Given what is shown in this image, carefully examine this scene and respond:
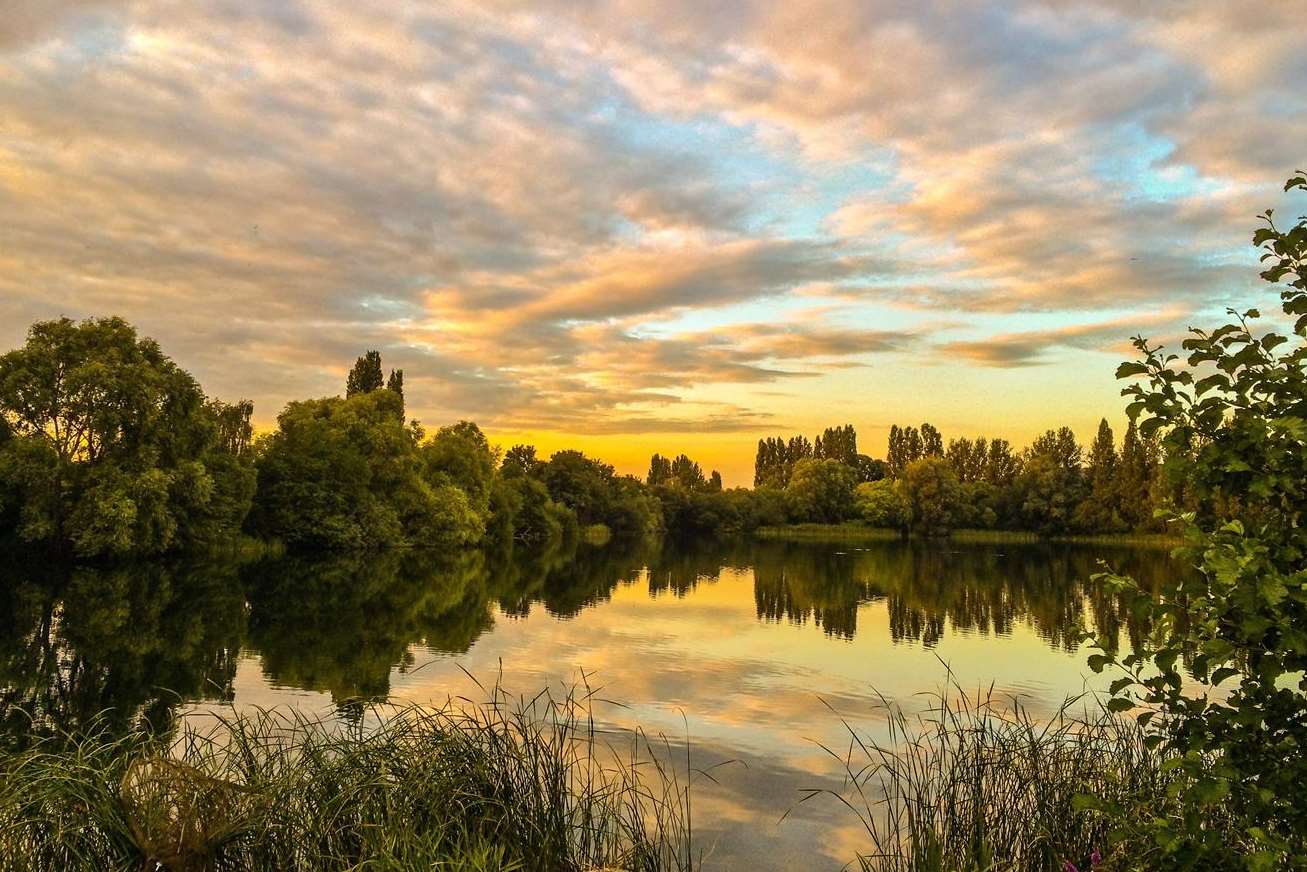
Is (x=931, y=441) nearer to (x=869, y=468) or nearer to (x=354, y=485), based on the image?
(x=869, y=468)

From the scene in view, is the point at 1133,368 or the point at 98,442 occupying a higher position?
the point at 98,442

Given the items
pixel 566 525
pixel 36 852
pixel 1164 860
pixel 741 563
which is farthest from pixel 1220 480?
pixel 566 525

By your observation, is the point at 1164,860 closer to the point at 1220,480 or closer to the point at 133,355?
the point at 1220,480

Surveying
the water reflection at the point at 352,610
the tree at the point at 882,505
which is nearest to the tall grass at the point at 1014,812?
the water reflection at the point at 352,610

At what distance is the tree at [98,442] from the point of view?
42.7 meters

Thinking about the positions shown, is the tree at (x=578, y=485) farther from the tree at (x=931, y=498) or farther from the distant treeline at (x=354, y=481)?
the tree at (x=931, y=498)

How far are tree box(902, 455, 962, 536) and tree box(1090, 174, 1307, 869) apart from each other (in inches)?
4416

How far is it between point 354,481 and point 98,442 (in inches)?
825

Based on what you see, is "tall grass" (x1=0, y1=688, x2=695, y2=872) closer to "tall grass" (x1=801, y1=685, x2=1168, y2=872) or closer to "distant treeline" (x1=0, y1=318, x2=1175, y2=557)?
"tall grass" (x1=801, y1=685, x2=1168, y2=872)

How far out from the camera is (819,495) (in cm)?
12512

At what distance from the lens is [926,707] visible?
17094 millimetres

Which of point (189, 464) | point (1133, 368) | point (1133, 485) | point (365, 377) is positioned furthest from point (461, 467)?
point (1133, 368)

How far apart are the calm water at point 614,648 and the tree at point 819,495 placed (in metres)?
76.1

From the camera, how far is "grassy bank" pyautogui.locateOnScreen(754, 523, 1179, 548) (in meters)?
95.6
